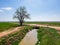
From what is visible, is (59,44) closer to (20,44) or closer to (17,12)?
(20,44)

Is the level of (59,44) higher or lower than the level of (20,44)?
higher

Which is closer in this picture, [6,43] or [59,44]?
[59,44]

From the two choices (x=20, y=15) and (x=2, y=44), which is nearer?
(x=2, y=44)

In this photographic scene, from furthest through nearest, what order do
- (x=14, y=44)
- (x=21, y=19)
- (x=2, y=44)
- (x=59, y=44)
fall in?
1. (x=21, y=19)
2. (x=14, y=44)
3. (x=2, y=44)
4. (x=59, y=44)

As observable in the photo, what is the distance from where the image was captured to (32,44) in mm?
18281

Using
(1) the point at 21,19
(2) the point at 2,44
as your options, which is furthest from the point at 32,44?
(1) the point at 21,19

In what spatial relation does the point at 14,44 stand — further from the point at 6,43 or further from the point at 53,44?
the point at 53,44

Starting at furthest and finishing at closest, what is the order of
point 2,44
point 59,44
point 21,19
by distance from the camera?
point 21,19
point 2,44
point 59,44

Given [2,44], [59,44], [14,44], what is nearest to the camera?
[59,44]

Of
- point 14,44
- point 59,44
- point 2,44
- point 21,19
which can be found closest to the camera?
point 59,44

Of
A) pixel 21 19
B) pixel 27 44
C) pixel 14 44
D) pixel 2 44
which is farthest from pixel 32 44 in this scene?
pixel 21 19

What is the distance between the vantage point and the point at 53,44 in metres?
14.6

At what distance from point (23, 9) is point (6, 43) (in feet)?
168

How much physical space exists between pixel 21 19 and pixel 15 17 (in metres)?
3.14
